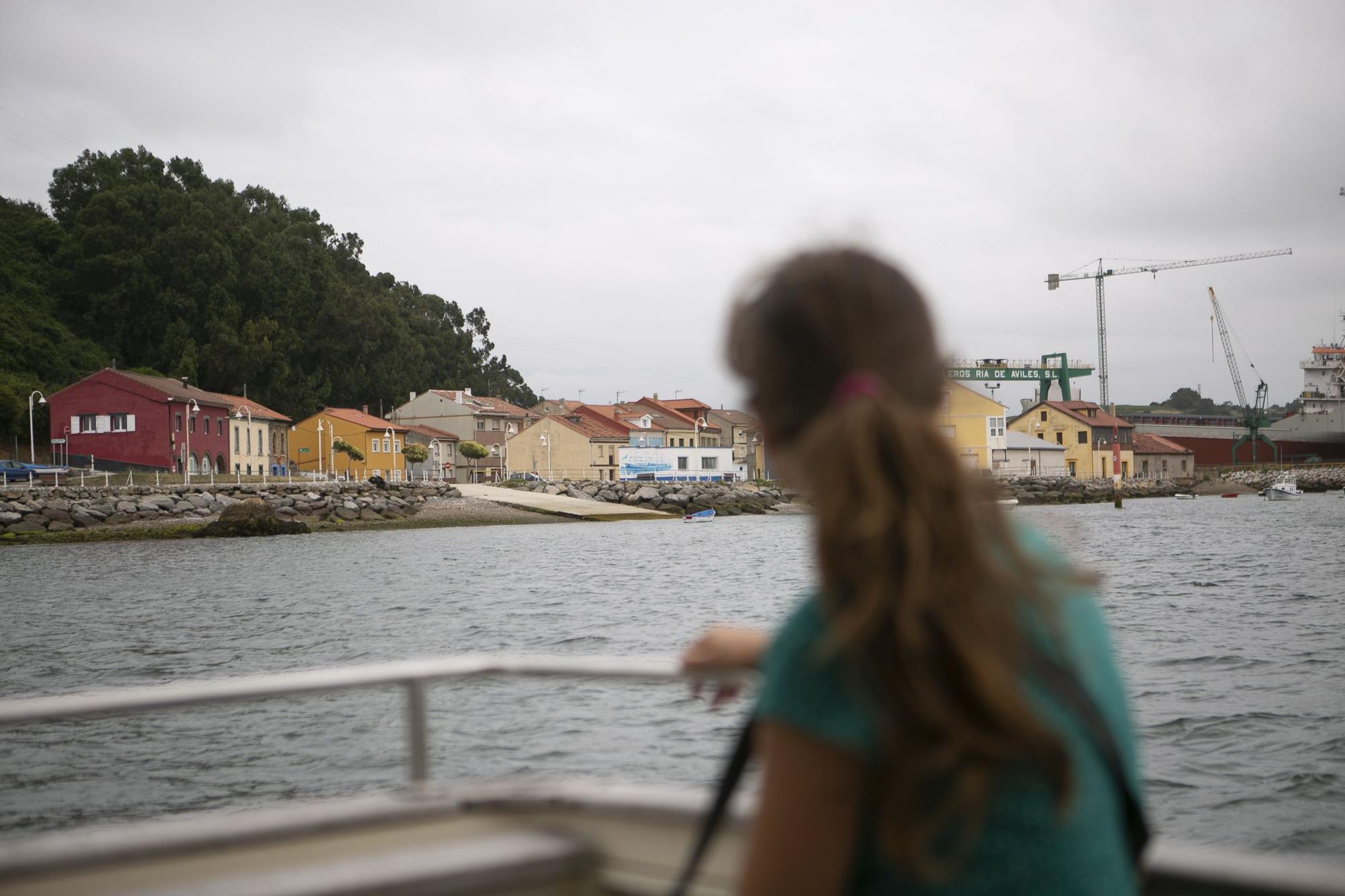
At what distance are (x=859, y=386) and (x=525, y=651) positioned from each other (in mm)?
15634

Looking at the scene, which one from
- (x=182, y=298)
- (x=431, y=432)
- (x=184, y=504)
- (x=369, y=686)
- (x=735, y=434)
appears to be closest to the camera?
(x=369, y=686)

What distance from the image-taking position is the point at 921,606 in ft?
3.43

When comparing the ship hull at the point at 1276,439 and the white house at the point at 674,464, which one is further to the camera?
the ship hull at the point at 1276,439

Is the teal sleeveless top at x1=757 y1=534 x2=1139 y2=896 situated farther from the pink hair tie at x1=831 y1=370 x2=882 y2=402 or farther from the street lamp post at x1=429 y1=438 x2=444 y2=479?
the street lamp post at x1=429 y1=438 x2=444 y2=479

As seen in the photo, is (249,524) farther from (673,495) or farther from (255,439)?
(673,495)

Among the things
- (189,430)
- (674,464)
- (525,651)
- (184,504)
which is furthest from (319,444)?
(525,651)

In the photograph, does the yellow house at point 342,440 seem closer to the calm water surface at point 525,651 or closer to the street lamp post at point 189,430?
the street lamp post at point 189,430

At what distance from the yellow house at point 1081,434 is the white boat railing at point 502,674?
96421mm

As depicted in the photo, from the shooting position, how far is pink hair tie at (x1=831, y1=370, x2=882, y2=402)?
3.74 ft

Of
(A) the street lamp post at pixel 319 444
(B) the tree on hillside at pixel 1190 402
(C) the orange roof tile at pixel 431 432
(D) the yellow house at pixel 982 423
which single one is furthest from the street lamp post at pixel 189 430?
(B) the tree on hillside at pixel 1190 402

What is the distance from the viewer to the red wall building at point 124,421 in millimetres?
56938

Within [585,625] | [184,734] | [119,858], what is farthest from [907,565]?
[585,625]

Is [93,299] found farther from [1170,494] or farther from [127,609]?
[1170,494]

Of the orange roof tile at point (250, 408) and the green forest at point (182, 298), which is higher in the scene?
the green forest at point (182, 298)
